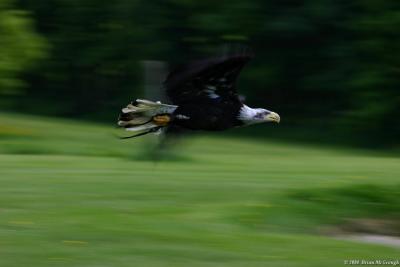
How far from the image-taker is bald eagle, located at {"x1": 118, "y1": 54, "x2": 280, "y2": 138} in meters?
9.59

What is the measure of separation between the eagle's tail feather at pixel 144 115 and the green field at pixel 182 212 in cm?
67

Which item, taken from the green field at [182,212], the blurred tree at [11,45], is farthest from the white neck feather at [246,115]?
the blurred tree at [11,45]

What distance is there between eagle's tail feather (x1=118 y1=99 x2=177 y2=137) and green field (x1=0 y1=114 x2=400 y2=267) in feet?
2.19

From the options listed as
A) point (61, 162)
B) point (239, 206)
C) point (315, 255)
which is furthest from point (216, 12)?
point (315, 255)

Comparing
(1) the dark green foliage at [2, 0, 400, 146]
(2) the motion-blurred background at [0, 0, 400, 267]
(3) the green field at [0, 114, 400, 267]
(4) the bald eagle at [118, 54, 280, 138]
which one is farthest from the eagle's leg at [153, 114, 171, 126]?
(1) the dark green foliage at [2, 0, 400, 146]

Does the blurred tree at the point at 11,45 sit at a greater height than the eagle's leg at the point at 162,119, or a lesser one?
lesser

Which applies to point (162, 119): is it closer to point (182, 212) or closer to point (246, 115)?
point (246, 115)

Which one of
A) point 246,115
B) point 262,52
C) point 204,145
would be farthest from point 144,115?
point 262,52

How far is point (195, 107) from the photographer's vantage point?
9.91m

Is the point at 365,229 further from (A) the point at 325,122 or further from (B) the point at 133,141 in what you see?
(A) the point at 325,122

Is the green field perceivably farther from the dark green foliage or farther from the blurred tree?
the dark green foliage

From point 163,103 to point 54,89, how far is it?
33.8 m

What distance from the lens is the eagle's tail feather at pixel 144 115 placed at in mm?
9711

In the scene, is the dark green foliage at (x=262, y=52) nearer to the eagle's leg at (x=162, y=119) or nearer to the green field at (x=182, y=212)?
the green field at (x=182, y=212)
